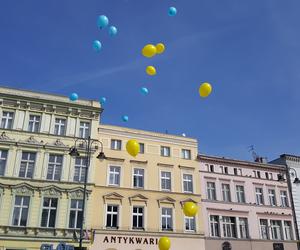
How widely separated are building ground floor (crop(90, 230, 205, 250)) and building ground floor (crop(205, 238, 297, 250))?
114 centimetres

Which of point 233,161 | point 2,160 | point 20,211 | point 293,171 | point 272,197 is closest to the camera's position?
point 20,211

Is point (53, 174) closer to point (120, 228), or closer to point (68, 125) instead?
point (68, 125)

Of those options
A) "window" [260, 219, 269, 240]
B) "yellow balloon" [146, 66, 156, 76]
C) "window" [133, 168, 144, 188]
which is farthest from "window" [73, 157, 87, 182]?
"window" [260, 219, 269, 240]

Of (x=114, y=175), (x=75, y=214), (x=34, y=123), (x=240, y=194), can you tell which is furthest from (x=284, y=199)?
(x=34, y=123)

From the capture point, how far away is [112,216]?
30094 millimetres

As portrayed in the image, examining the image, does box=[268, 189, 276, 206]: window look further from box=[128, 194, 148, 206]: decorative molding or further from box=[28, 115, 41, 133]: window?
box=[28, 115, 41, 133]: window

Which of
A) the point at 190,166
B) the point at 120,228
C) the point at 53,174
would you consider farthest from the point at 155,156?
the point at 53,174

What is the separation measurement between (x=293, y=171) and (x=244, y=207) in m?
8.87

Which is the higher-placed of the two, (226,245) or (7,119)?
(7,119)

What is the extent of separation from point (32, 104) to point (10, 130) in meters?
3.07

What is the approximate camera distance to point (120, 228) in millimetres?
29688

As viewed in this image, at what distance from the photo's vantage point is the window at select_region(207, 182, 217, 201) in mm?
34884

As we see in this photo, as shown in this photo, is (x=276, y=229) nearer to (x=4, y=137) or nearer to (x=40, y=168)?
(x=40, y=168)

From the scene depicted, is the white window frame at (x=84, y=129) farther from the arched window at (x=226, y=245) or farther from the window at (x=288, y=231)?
the window at (x=288, y=231)
